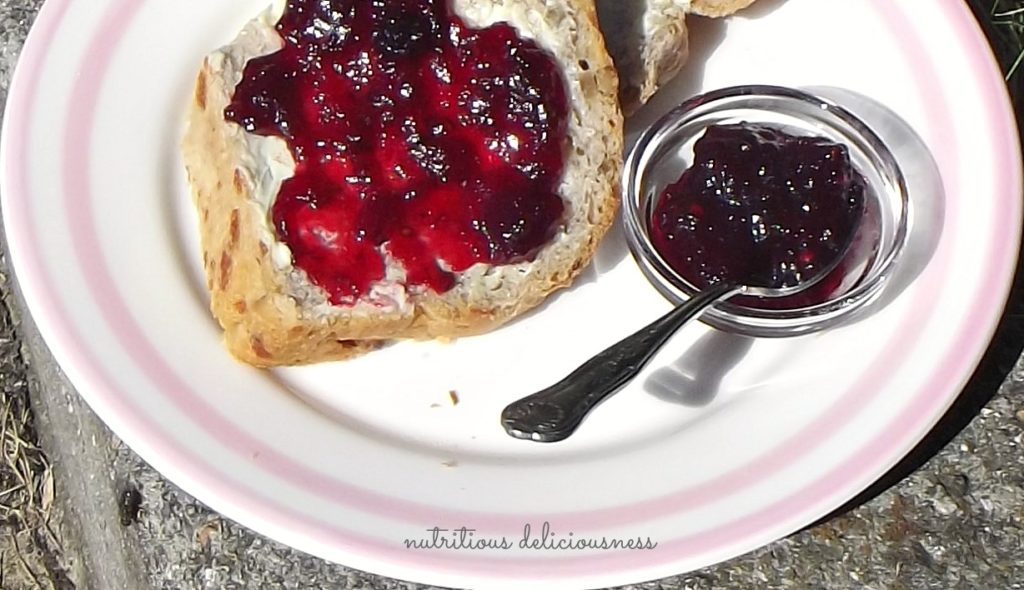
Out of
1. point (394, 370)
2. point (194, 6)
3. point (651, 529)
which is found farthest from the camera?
point (194, 6)

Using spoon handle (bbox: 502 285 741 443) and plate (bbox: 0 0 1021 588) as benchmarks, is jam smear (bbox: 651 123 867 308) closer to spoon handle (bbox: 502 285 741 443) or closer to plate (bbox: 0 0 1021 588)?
spoon handle (bbox: 502 285 741 443)

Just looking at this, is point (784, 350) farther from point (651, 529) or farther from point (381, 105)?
point (381, 105)

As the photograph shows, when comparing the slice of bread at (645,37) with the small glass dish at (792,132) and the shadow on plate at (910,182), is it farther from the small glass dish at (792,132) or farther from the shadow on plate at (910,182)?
the shadow on plate at (910,182)

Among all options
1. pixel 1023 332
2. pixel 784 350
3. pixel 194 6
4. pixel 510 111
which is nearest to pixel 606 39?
pixel 510 111

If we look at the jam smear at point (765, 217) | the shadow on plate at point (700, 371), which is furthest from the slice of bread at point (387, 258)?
the shadow on plate at point (700, 371)

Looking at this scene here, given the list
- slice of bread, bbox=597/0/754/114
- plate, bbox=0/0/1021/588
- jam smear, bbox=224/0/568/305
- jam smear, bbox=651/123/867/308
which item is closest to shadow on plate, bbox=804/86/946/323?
plate, bbox=0/0/1021/588
